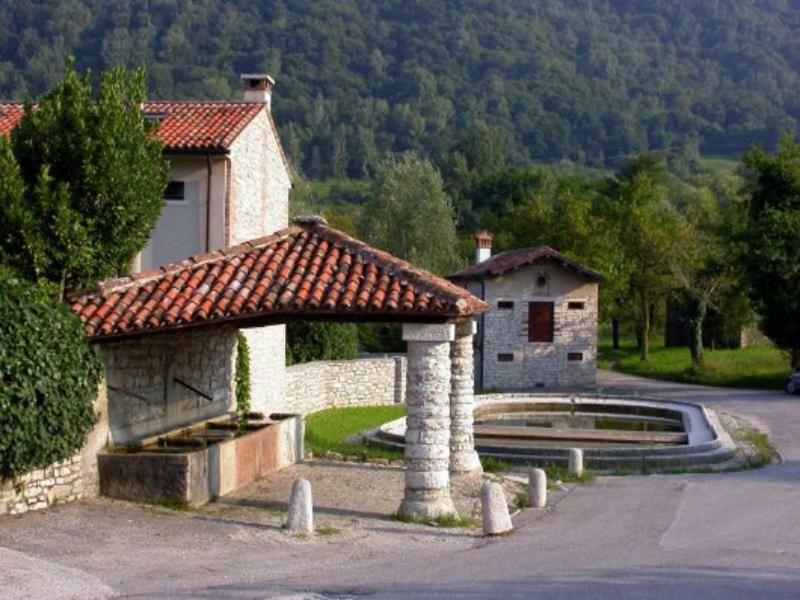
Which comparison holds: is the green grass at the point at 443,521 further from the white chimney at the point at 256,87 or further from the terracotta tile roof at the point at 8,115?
the white chimney at the point at 256,87

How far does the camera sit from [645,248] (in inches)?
1853

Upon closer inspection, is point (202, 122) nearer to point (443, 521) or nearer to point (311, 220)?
point (311, 220)

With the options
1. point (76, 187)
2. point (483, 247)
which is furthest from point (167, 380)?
point (483, 247)

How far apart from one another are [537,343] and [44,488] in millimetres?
28263

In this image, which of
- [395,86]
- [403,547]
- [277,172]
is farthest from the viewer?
[395,86]

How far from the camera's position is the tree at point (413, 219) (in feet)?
171

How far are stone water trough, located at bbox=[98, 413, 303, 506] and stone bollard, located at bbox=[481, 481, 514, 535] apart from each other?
150 inches

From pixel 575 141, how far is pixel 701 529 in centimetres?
12925

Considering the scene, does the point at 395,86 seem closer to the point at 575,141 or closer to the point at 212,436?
the point at 575,141

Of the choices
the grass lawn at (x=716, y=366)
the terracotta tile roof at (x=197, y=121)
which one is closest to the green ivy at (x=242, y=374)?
the terracotta tile roof at (x=197, y=121)

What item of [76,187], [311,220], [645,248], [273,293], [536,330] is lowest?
[536,330]

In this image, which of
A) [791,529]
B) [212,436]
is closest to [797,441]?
[791,529]

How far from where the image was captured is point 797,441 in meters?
25.1

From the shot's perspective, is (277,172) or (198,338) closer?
(198,338)
